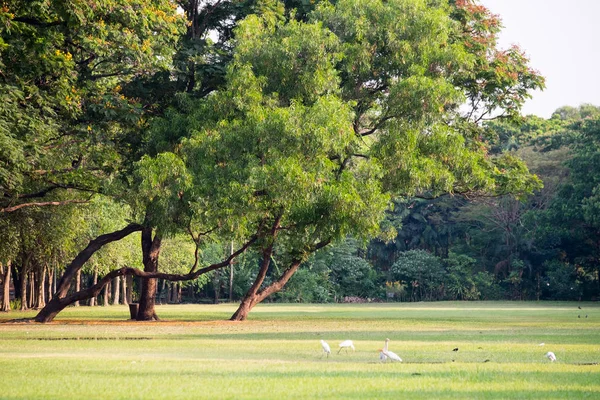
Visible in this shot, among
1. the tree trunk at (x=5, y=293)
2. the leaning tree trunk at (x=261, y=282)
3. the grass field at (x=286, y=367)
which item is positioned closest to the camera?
the grass field at (x=286, y=367)

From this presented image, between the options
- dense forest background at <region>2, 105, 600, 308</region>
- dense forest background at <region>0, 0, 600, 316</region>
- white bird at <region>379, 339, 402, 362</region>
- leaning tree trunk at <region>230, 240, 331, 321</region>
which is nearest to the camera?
white bird at <region>379, 339, 402, 362</region>

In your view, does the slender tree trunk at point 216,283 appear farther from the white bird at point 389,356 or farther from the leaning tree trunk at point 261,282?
the white bird at point 389,356

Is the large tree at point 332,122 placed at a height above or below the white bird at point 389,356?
above

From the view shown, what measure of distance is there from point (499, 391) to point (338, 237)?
19474 millimetres

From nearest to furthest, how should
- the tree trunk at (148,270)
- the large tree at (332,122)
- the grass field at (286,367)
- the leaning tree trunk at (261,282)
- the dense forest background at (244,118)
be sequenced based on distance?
the grass field at (286,367) → the dense forest background at (244,118) → the large tree at (332,122) → the leaning tree trunk at (261,282) → the tree trunk at (148,270)

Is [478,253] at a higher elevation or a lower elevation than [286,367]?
higher

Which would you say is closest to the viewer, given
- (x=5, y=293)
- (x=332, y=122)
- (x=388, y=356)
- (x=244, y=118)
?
(x=388, y=356)

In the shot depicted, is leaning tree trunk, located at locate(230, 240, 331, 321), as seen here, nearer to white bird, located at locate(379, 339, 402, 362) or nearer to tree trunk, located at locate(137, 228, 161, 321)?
tree trunk, located at locate(137, 228, 161, 321)

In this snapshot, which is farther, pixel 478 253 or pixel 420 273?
pixel 478 253

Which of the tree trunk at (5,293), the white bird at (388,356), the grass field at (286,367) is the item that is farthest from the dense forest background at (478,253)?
the white bird at (388,356)

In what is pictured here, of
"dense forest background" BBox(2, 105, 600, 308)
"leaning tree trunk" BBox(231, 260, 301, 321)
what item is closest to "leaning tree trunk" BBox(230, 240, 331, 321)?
"leaning tree trunk" BBox(231, 260, 301, 321)

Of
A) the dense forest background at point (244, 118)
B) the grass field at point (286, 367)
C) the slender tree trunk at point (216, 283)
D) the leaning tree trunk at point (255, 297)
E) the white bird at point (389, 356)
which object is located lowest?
the grass field at point (286, 367)

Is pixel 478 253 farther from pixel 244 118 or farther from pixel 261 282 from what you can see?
pixel 244 118

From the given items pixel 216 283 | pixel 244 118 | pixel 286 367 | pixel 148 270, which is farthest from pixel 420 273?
pixel 286 367
